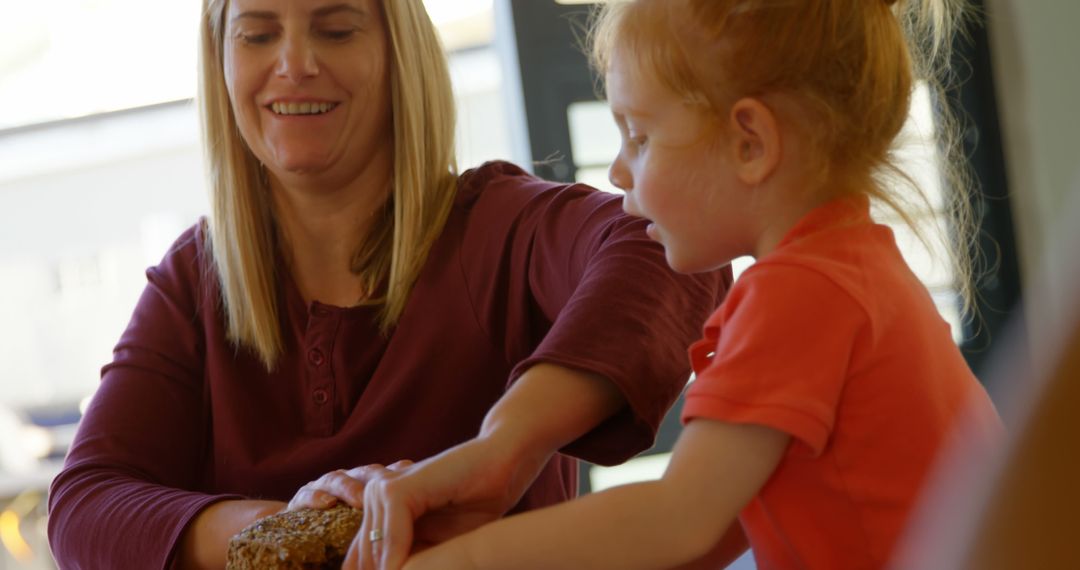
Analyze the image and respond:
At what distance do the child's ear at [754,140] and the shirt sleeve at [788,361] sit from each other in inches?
3.5

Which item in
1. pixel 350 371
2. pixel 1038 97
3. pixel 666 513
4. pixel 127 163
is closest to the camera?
pixel 666 513

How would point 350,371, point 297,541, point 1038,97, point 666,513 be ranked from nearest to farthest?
point 666,513
point 297,541
point 350,371
point 1038,97

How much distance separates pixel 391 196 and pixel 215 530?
15.8 inches

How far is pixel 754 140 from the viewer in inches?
30.9

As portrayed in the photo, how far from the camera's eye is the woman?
43.6 inches

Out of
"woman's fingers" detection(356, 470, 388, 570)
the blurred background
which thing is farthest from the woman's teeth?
the blurred background

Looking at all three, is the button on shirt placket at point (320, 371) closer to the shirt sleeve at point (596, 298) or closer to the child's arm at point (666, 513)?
the shirt sleeve at point (596, 298)

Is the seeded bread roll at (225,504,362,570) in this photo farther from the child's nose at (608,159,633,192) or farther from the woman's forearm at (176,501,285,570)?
the child's nose at (608,159,633,192)

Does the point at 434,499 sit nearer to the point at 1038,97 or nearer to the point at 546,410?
the point at 546,410

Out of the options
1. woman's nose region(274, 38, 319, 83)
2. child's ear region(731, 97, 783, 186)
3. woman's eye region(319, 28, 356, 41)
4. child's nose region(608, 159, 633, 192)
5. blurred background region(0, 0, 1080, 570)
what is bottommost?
blurred background region(0, 0, 1080, 570)

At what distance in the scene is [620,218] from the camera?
3.37ft

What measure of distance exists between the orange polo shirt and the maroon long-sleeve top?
0.22 meters

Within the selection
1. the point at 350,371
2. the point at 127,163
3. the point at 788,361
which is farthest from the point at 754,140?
the point at 127,163

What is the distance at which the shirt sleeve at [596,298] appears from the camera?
91 cm
